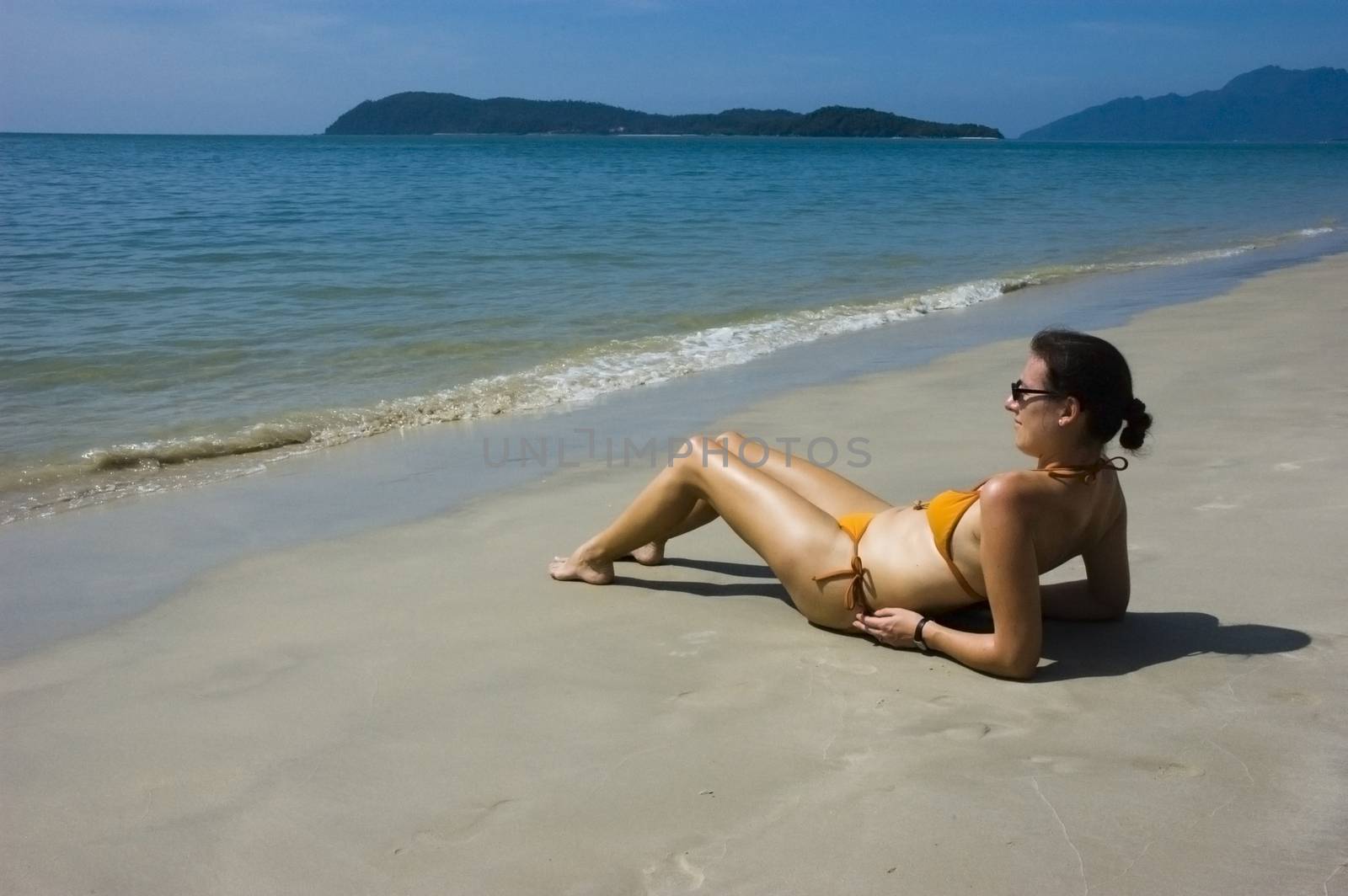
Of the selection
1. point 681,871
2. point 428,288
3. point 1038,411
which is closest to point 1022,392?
point 1038,411

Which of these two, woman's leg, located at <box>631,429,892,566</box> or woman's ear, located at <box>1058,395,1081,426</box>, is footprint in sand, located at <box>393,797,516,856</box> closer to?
woman's leg, located at <box>631,429,892,566</box>

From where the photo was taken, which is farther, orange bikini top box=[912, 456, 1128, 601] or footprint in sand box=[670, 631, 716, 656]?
footprint in sand box=[670, 631, 716, 656]

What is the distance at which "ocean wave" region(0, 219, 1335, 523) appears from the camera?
5930 millimetres

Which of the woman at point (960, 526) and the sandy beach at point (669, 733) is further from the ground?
the woman at point (960, 526)

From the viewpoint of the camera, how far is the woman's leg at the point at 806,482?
378 cm

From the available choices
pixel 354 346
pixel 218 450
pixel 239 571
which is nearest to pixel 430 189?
pixel 354 346

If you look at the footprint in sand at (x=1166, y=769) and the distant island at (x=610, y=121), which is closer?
the footprint in sand at (x=1166, y=769)

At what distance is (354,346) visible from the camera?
943 centimetres

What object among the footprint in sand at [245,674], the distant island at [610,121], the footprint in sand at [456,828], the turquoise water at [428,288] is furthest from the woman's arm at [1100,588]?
the distant island at [610,121]

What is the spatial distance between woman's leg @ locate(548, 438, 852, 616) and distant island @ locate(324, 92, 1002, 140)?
13727cm

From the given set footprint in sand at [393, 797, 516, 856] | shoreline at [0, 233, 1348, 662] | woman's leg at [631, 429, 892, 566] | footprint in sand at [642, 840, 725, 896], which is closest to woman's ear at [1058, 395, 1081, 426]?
woman's leg at [631, 429, 892, 566]

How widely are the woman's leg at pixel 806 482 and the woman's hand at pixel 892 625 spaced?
1.40 ft

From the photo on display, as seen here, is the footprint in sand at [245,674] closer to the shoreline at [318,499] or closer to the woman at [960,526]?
the shoreline at [318,499]

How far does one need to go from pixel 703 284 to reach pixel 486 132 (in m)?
158
